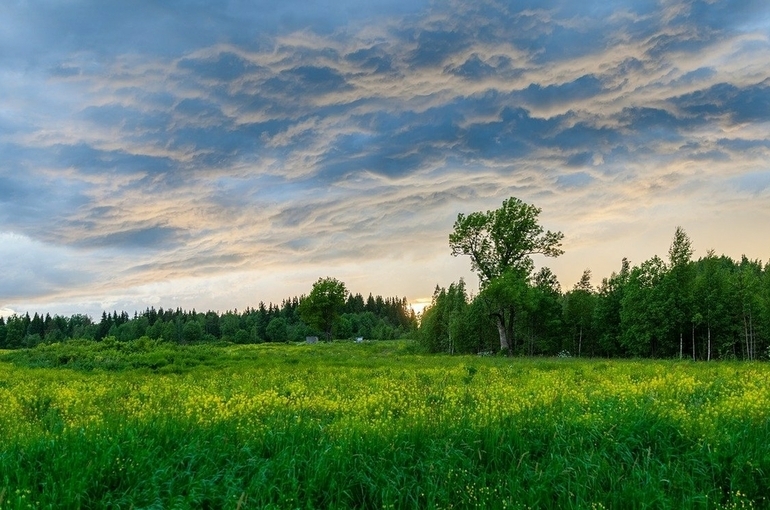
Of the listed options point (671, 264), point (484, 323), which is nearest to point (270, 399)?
point (671, 264)

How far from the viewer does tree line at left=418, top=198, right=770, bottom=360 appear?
48.8 meters

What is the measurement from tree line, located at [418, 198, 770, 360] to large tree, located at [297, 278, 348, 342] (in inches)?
968

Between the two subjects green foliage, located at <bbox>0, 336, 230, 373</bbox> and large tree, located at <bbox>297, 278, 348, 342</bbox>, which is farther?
large tree, located at <bbox>297, 278, 348, 342</bbox>

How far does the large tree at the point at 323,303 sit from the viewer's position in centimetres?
10038

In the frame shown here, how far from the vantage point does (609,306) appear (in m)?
71.8

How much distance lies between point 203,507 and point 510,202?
4619 cm

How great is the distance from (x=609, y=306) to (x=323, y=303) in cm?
5289

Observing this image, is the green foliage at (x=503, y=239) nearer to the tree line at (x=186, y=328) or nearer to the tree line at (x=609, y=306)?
the tree line at (x=609, y=306)

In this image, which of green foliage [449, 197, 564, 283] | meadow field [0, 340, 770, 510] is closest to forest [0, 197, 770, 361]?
green foliage [449, 197, 564, 283]

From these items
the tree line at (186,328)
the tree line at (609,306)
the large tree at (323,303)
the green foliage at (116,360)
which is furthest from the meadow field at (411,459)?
the tree line at (186,328)

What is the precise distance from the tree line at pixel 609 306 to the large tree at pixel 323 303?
24.6 meters

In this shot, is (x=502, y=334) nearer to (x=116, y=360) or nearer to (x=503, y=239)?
(x=503, y=239)

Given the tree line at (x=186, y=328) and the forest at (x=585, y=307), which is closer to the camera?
the forest at (x=585, y=307)

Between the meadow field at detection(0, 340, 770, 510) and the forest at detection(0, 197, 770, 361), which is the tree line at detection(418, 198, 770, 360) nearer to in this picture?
the forest at detection(0, 197, 770, 361)
